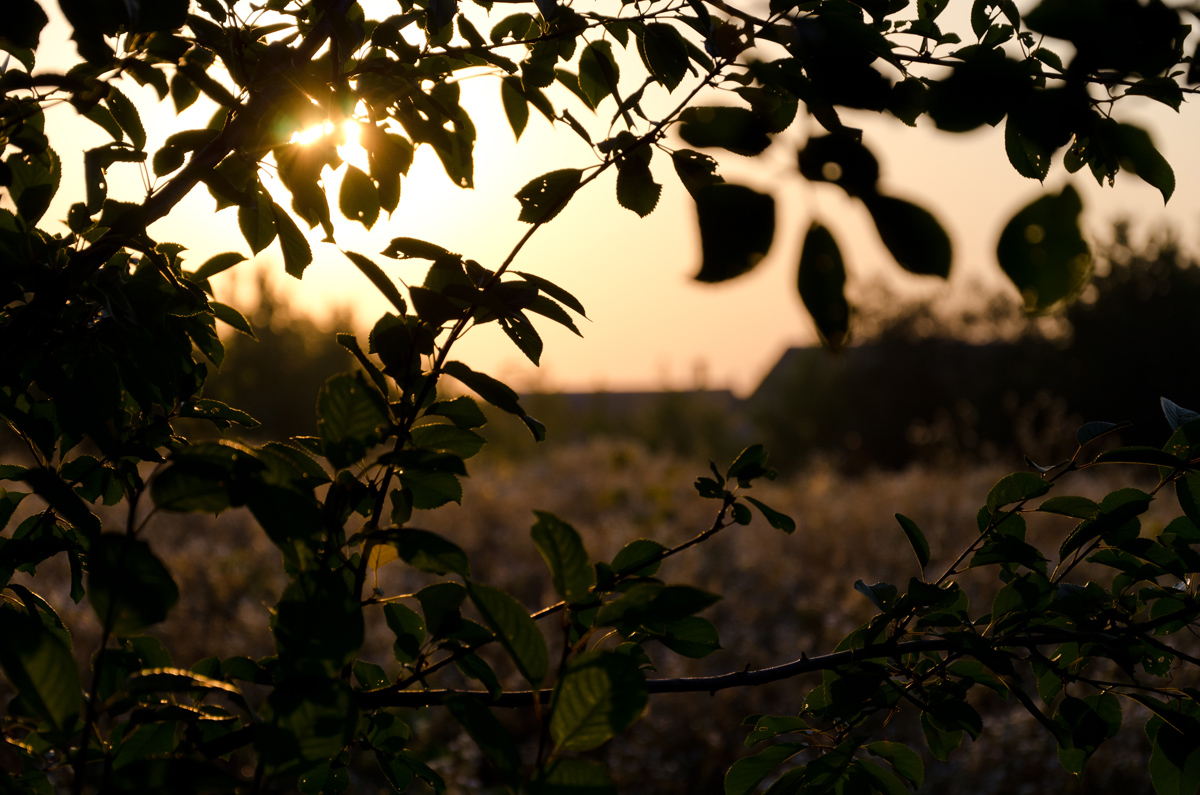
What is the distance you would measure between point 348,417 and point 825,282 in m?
0.45

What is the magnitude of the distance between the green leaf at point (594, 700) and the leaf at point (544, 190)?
1.62ft

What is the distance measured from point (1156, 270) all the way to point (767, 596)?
11.5 m

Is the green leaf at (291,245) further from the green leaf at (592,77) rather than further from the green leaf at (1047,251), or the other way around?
the green leaf at (1047,251)

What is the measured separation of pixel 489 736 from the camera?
23.8 inches

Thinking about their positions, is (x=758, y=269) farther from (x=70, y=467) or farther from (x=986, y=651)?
(x=70, y=467)

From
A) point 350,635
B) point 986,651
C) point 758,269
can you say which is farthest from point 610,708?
point 986,651

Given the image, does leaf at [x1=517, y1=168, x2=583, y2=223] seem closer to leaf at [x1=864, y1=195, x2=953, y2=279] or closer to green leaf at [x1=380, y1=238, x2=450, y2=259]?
green leaf at [x1=380, y1=238, x2=450, y2=259]

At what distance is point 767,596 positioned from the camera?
234 inches

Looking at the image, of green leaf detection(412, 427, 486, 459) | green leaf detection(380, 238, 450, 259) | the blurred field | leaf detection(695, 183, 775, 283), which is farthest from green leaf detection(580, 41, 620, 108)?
the blurred field

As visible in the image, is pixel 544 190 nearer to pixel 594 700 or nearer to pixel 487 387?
pixel 487 387

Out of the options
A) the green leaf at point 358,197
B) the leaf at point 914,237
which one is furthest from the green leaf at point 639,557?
the green leaf at point 358,197

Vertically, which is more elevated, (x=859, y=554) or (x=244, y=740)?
(x=244, y=740)

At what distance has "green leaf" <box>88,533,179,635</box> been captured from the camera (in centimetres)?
61

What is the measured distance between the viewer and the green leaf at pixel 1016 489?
1028 millimetres
